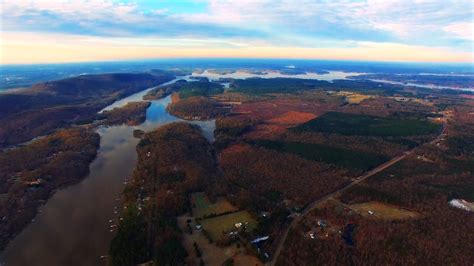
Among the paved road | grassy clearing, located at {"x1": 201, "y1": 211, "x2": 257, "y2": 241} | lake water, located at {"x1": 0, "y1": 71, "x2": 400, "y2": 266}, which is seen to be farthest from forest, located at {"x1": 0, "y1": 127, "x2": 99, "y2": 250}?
the paved road

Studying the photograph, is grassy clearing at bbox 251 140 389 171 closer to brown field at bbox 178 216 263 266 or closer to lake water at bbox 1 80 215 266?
lake water at bbox 1 80 215 266

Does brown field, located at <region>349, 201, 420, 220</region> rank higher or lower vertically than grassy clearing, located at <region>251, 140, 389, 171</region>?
lower

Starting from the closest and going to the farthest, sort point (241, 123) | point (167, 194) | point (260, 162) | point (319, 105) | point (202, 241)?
point (202, 241), point (167, 194), point (260, 162), point (241, 123), point (319, 105)

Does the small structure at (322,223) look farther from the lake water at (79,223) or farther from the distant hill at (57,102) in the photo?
the distant hill at (57,102)

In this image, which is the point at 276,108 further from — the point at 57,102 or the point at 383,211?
the point at 383,211

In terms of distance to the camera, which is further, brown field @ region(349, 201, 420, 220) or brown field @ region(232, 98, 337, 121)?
brown field @ region(232, 98, 337, 121)

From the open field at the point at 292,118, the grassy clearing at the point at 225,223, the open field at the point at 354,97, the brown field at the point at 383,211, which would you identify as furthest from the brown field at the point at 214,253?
the open field at the point at 354,97

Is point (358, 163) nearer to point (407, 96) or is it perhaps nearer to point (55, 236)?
point (55, 236)

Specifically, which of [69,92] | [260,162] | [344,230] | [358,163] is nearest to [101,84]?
[69,92]
